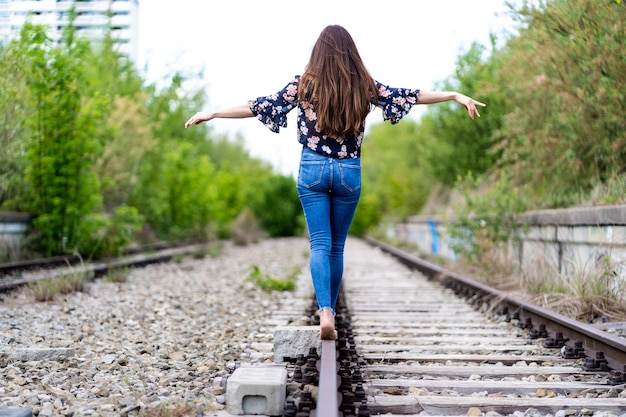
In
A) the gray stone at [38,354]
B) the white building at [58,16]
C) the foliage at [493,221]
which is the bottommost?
the gray stone at [38,354]

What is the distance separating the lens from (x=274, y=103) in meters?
3.90

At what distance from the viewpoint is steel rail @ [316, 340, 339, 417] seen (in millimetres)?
2492

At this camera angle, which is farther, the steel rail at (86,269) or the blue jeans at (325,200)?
the steel rail at (86,269)

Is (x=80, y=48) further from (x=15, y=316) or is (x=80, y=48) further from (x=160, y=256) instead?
(x=15, y=316)

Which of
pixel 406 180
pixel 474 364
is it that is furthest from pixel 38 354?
pixel 406 180

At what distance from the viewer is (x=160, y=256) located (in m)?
12.0

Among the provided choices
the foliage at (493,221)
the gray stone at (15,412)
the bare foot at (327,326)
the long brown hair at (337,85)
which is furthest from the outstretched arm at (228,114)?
the foliage at (493,221)

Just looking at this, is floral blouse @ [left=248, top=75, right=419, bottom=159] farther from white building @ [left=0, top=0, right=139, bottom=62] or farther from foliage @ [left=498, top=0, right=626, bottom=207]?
white building @ [left=0, top=0, right=139, bottom=62]

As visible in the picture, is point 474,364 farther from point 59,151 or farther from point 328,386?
point 59,151

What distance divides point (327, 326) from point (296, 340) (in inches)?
12.5

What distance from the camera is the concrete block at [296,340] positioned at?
3992 millimetres

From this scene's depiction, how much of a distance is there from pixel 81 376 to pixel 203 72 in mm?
20829

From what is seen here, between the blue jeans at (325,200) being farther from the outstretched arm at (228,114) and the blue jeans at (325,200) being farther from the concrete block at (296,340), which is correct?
the outstretched arm at (228,114)

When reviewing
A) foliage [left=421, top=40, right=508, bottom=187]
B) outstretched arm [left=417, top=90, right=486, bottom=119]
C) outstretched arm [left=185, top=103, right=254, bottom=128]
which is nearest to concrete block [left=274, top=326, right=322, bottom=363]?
outstretched arm [left=185, top=103, right=254, bottom=128]
